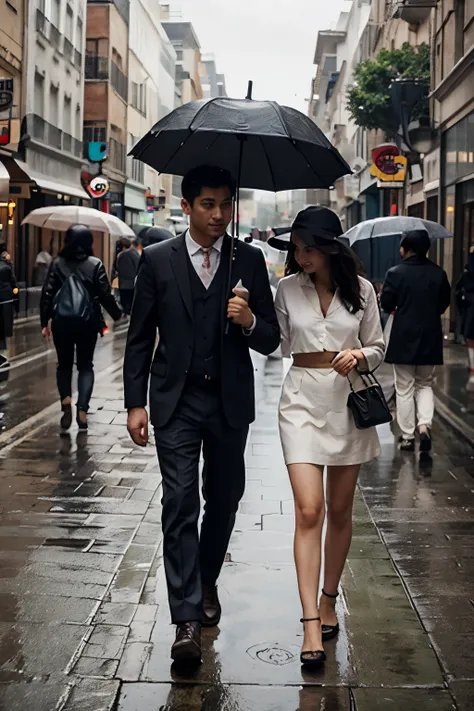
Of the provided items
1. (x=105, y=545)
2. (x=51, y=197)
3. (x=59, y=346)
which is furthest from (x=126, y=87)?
(x=105, y=545)

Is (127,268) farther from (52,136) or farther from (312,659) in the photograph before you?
(312,659)

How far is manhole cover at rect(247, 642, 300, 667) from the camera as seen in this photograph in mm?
4891

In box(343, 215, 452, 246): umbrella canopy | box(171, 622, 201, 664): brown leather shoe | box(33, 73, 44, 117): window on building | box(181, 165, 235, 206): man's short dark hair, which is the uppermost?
box(33, 73, 44, 117): window on building

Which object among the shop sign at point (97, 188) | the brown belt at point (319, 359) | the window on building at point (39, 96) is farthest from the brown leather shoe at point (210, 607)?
the shop sign at point (97, 188)

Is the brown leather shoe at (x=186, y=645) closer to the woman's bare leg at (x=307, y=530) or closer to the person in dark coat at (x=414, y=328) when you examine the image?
the woman's bare leg at (x=307, y=530)

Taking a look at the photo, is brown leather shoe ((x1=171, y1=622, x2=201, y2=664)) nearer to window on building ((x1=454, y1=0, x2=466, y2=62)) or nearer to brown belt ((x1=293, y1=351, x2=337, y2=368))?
brown belt ((x1=293, y1=351, x2=337, y2=368))

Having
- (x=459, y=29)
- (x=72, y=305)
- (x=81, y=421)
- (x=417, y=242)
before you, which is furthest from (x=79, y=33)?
(x=417, y=242)

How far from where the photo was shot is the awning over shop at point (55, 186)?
3634 centimetres

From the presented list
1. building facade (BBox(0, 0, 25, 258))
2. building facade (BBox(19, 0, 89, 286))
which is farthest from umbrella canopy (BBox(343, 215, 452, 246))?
building facade (BBox(19, 0, 89, 286))

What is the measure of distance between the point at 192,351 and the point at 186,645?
1.18 meters

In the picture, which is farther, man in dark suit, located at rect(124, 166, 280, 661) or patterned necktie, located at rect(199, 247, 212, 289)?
patterned necktie, located at rect(199, 247, 212, 289)

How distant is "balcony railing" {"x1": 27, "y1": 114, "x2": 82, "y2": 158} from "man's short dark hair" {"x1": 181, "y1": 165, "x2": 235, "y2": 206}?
32649 mm

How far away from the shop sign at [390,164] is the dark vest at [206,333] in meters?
25.4

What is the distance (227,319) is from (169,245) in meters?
0.42
